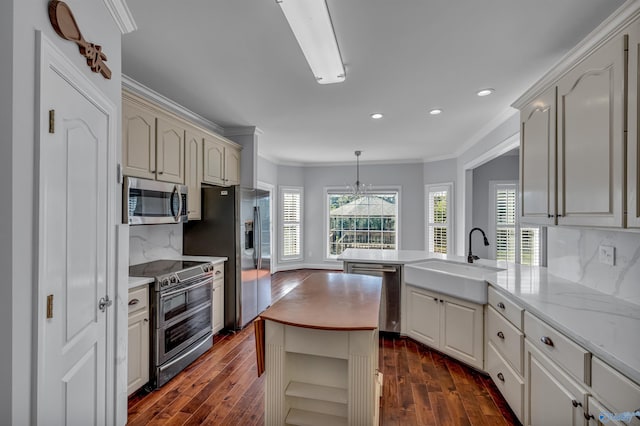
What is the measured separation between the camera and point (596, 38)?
1.54 m

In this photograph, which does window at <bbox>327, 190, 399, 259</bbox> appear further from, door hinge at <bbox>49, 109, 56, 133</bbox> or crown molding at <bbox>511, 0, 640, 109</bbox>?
door hinge at <bbox>49, 109, 56, 133</bbox>

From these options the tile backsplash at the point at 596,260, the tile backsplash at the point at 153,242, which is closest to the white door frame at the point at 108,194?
the tile backsplash at the point at 153,242

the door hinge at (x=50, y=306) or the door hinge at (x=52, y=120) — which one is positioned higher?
the door hinge at (x=52, y=120)

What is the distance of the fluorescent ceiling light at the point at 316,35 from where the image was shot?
1.60m

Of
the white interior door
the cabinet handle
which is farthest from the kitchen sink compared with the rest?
the white interior door

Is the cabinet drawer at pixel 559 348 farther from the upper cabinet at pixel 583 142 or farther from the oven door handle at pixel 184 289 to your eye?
the oven door handle at pixel 184 289

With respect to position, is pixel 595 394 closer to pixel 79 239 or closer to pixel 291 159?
pixel 79 239

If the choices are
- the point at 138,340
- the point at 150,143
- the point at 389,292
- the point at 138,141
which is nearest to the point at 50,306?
the point at 138,340

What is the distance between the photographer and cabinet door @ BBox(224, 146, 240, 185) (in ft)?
12.9

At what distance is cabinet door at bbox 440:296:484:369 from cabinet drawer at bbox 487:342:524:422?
126 millimetres

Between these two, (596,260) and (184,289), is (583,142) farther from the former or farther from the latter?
(184,289)

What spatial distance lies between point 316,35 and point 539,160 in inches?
69.8

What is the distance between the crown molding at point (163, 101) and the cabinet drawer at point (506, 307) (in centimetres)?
329

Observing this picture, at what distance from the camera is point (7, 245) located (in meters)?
0.94
